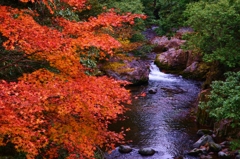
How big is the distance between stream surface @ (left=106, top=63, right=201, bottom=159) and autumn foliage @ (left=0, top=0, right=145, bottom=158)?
319 cm

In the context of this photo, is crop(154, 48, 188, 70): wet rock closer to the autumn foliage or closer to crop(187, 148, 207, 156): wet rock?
crop(187, 148, 207, 156): wet rock

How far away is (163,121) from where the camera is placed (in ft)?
49.7

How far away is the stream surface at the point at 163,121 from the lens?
1245cm

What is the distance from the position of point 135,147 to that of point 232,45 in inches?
260

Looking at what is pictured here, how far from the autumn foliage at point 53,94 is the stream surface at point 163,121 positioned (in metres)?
3.19

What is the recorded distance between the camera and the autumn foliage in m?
5.84

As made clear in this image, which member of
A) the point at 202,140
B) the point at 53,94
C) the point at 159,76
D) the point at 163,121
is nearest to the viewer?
the point at 53,94

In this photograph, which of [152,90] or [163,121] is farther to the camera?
[152,90]

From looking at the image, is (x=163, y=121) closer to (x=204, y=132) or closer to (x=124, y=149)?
(x=204, y=132)

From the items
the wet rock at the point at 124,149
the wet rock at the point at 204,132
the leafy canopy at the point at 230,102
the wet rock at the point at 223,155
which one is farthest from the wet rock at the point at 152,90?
the leafy canopy at the point at 230,102

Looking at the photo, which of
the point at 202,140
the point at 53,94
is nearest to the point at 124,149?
the point at 202,140

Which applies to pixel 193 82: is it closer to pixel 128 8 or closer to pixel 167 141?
pixel 128 8

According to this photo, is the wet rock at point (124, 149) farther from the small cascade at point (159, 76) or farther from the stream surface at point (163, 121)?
the small cascade at point (159, 76)

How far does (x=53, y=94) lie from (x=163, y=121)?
9876 mm
